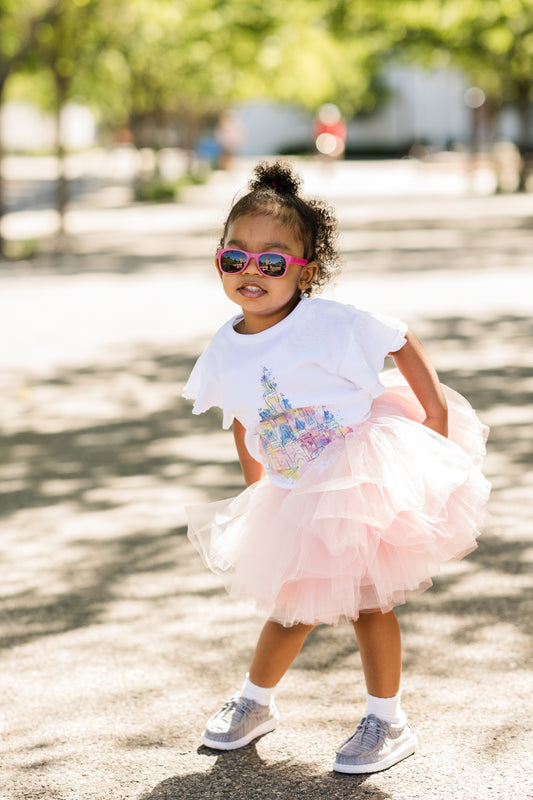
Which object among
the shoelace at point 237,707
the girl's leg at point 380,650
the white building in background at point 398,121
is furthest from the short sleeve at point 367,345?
the white building in background at point 398,121

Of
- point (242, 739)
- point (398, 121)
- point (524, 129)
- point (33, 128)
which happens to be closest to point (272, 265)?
point (242, 739)

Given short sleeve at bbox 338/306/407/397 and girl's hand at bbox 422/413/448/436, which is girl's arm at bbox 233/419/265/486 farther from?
girl's hand at bbox 422/413/448/436

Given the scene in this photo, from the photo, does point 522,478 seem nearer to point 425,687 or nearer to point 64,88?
point 425,687

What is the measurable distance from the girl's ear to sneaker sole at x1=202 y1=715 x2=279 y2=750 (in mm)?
1212

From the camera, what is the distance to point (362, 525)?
2805 mm

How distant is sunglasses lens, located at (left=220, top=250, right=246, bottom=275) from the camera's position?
2.94 meters

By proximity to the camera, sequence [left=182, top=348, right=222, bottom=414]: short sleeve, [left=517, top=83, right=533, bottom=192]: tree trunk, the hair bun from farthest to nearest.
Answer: [left=517, top=83, right=533, bottom=192]: tree trunk, [left=182, top=348, right=222, bottom=414]: short sleeve, the hair bun

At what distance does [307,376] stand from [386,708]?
0.91 meters

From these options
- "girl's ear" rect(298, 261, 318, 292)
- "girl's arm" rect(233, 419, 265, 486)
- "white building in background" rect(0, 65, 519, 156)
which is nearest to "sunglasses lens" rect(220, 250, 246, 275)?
"girl's ear" rect(298, 261, 318, 292)

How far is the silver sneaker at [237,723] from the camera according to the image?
314cm

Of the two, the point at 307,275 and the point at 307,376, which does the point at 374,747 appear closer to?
the point at 307,376

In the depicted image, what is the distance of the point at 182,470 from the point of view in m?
5.96

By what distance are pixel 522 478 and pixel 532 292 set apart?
6609 mm

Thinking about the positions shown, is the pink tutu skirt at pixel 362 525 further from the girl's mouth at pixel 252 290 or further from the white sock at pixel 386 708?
the girl's mouth at pixel 252 290
